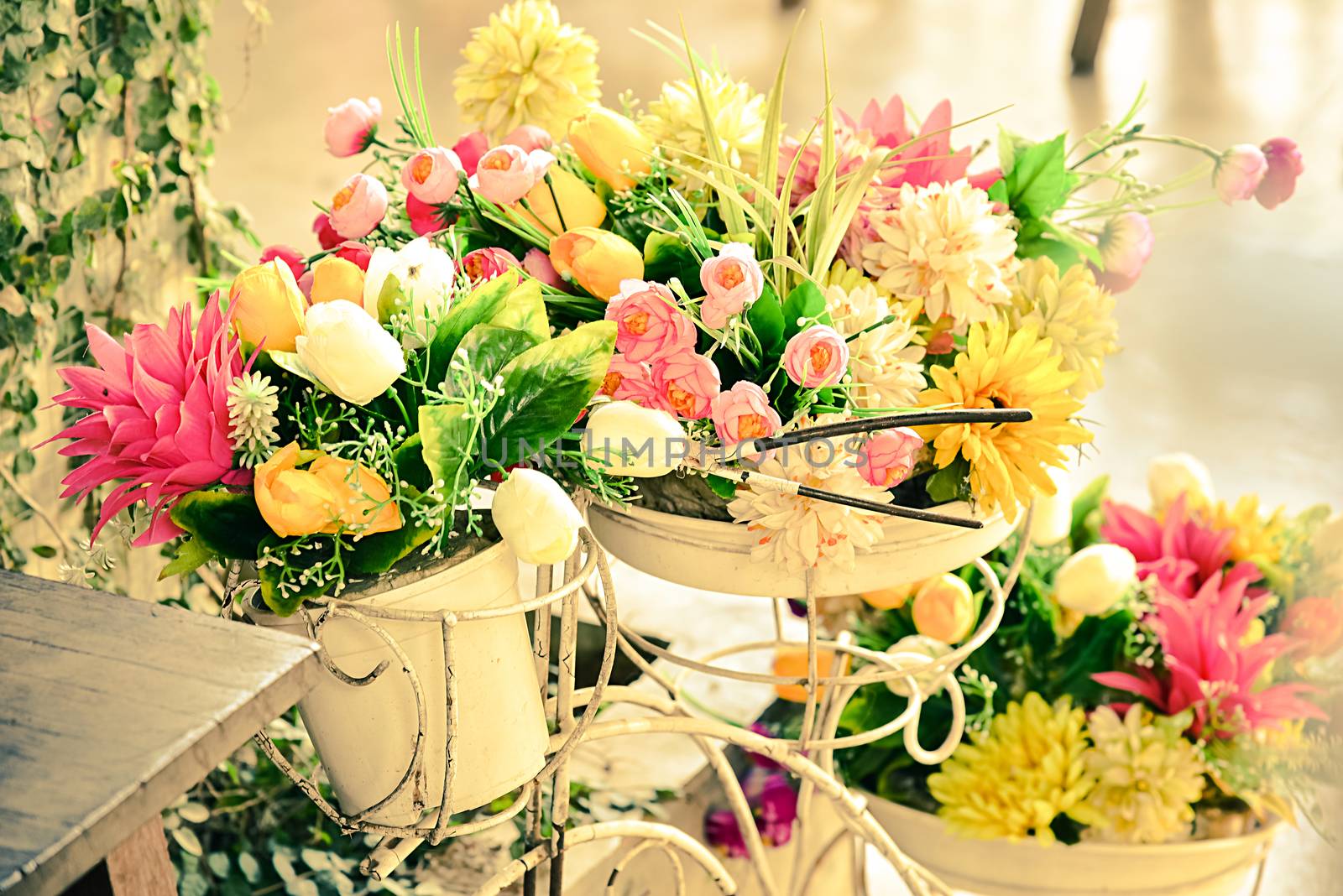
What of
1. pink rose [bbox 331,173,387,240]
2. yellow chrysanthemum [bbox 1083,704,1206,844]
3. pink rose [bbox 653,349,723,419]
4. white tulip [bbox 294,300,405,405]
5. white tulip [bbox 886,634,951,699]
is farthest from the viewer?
yellow chrysanthemum [bbox 1083,704,1206,844]

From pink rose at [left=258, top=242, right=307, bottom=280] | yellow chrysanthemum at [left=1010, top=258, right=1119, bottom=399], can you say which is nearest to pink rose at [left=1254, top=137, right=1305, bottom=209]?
yellow chrysanthemum at [left=1010, top=258, right=1119, bottom=399]

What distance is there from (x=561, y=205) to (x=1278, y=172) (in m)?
0.63

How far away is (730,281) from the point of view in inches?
28.2

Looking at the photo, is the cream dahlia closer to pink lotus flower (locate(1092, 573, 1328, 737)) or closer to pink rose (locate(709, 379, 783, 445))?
pink rose (locate(709, 379, 783, 445))

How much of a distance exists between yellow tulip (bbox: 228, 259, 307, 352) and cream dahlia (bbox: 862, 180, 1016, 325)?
0.42m

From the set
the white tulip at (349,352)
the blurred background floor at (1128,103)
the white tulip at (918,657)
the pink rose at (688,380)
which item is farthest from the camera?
the blurred background floor at (1128,103)

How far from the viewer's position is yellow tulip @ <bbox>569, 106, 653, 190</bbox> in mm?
887

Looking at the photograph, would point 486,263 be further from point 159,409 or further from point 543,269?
point 159,409

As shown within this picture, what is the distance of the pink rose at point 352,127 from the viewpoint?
0.92 meters

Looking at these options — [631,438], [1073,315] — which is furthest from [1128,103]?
[631,438]

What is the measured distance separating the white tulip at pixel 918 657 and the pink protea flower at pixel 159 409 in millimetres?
705

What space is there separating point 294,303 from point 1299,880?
166 cm

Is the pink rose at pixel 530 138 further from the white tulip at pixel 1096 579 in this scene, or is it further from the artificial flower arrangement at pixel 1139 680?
the white tulip at pixel 1096 579

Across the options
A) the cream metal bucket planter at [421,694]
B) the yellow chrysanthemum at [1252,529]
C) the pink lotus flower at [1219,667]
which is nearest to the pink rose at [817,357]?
the cream metal bucket planter at [421,694]
